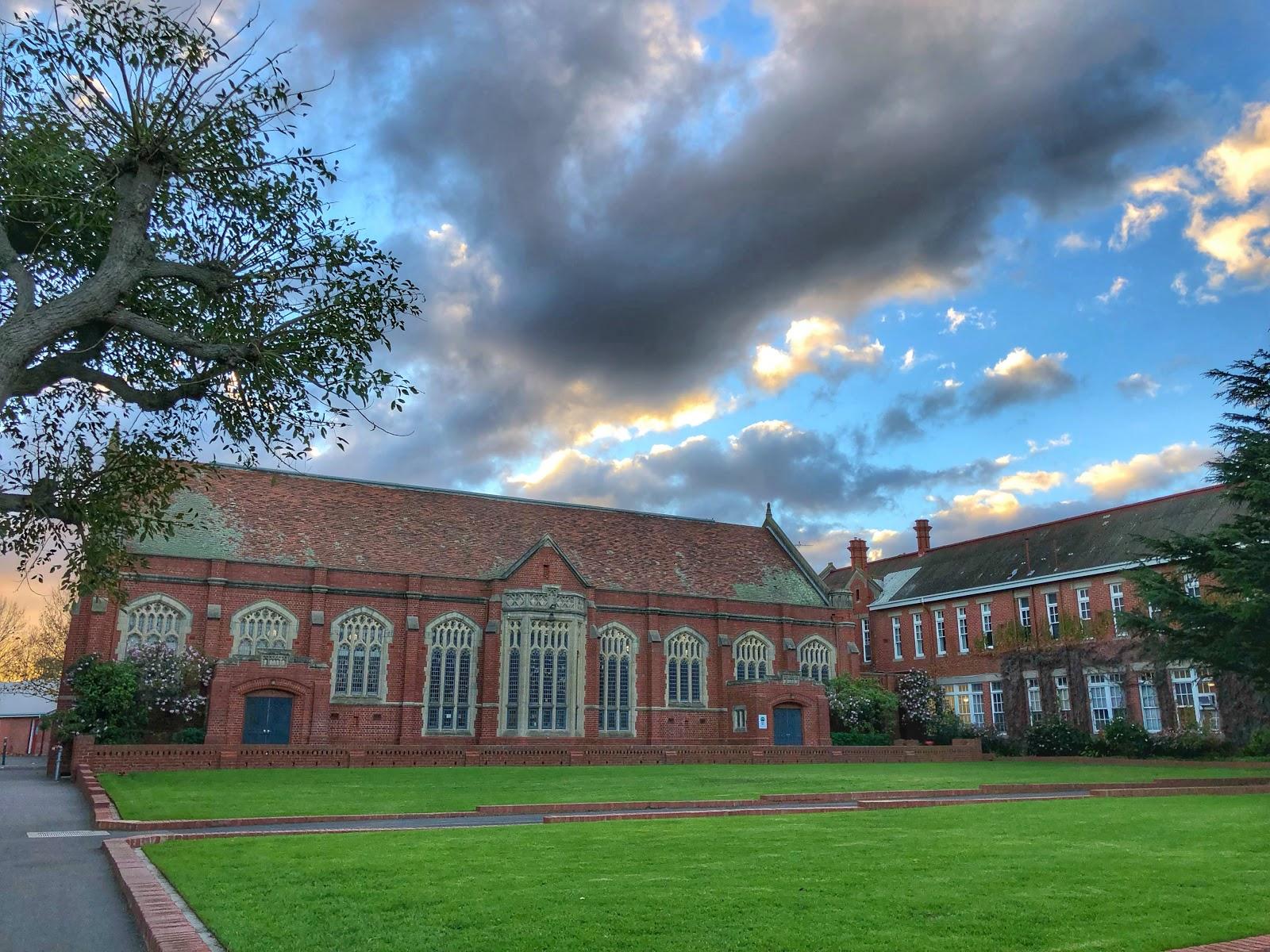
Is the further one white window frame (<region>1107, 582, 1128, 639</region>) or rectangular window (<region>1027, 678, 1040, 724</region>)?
rectangular window (<region>1027, 678, 1040, 724</region>)

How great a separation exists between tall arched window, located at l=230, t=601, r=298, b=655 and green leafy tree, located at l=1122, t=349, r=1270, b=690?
2929 cm

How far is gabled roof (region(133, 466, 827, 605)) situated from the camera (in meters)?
38.4

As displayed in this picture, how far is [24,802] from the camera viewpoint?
21.2 metres

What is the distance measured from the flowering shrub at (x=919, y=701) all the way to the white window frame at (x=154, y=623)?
32987mm

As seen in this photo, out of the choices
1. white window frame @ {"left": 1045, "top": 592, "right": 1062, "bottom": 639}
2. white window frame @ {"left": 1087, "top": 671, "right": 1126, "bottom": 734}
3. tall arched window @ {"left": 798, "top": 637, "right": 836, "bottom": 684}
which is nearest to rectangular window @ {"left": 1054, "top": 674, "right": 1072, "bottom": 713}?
white window frame @ {"left": 1087, "top": 671, "right": 1126, "bottom": 734}

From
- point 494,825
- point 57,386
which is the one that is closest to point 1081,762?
point 494,825

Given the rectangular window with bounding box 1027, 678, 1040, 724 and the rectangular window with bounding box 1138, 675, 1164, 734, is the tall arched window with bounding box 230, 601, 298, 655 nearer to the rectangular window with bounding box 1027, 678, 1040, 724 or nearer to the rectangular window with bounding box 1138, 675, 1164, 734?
the rectangular window with bounding box 1027, 678, 1040, 724

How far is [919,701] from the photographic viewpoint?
157 feet

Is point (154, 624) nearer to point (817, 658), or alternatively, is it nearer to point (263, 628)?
point (263, 628)

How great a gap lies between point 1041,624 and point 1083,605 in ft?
8.17

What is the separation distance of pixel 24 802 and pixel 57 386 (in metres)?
12.0

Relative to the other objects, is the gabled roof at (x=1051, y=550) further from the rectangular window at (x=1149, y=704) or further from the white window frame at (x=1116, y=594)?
the rectangular window at (x=1149, y=704)

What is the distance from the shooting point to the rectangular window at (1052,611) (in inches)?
1848

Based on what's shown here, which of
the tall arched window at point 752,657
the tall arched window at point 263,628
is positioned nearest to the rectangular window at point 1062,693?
the tall arched window at point 752,657
